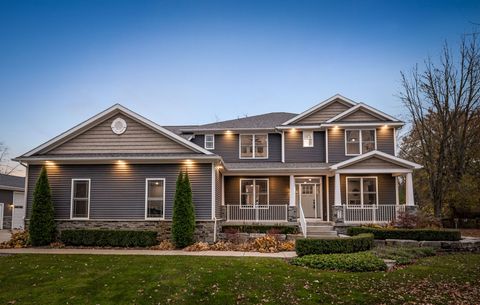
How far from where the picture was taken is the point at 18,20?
16.0m

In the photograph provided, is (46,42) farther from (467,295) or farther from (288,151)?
(467,295)

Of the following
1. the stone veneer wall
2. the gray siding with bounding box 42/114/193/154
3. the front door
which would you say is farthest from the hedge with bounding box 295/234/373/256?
the gray siding with bounding box 42/114/193/154

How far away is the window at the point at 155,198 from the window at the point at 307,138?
8860mm

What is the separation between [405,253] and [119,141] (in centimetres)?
1267

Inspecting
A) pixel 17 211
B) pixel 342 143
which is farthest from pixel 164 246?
pixel 17 211

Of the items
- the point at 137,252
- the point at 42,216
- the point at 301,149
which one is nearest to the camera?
the point at 137,252

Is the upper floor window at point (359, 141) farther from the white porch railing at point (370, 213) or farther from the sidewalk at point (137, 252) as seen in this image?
A: the sidewalk at point (137, 252)

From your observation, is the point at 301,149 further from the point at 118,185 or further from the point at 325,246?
the point at 118,185

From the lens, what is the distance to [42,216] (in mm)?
14398

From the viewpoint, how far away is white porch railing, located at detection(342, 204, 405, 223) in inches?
669

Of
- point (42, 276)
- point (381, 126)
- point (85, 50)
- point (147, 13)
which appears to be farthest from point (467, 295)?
point (85, 50)

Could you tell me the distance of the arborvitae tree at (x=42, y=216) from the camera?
14289 millimetres

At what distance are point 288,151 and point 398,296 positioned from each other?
42.3 feet

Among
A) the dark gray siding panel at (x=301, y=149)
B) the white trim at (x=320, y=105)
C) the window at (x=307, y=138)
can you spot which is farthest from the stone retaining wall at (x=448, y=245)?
the white trim at (x=320, y=105)
